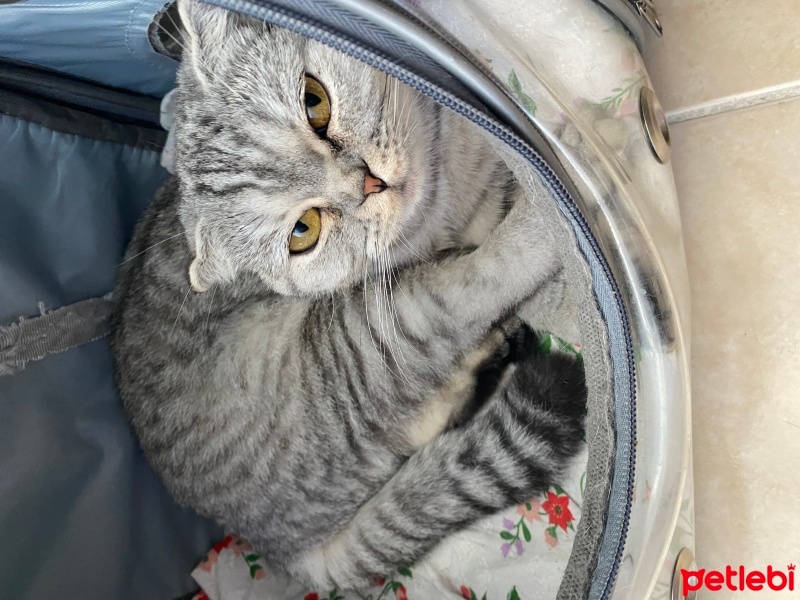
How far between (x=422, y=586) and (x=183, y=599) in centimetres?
51

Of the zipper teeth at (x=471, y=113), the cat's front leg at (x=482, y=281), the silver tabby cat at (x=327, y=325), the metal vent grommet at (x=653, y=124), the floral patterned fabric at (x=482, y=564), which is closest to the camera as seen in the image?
the zipper teeth at (x=471, y=113)

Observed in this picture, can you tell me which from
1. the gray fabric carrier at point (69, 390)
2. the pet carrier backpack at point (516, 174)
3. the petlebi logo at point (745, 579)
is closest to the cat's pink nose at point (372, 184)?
the pet carrier backpack at point (516, 174)

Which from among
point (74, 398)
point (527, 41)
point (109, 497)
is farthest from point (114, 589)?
point (527, 41)

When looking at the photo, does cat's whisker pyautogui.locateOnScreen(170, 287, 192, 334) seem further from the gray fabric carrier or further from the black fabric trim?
the black fabric trim

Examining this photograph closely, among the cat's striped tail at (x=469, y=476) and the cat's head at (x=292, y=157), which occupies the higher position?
the cat's head at (x=292, y=157)

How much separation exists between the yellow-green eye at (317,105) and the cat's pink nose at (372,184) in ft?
0.30

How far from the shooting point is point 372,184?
2.94 feet

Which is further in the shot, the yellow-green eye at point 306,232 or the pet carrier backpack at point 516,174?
the yellow-green eye at point 306,232

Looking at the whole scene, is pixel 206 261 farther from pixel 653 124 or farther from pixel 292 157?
pixel 653 124

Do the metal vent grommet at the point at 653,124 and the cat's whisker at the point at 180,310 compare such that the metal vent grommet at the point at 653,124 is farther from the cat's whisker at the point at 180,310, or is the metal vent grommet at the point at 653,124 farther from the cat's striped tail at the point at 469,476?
the cat's whisker at the point at 180,310

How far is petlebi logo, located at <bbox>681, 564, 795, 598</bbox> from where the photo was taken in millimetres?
936

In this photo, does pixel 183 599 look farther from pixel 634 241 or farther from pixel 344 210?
pixel 634 241

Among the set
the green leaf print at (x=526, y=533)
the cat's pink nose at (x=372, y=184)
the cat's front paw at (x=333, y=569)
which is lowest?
the cat's front paw at (x=333, y=569)

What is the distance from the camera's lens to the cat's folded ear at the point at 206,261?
1026mm
